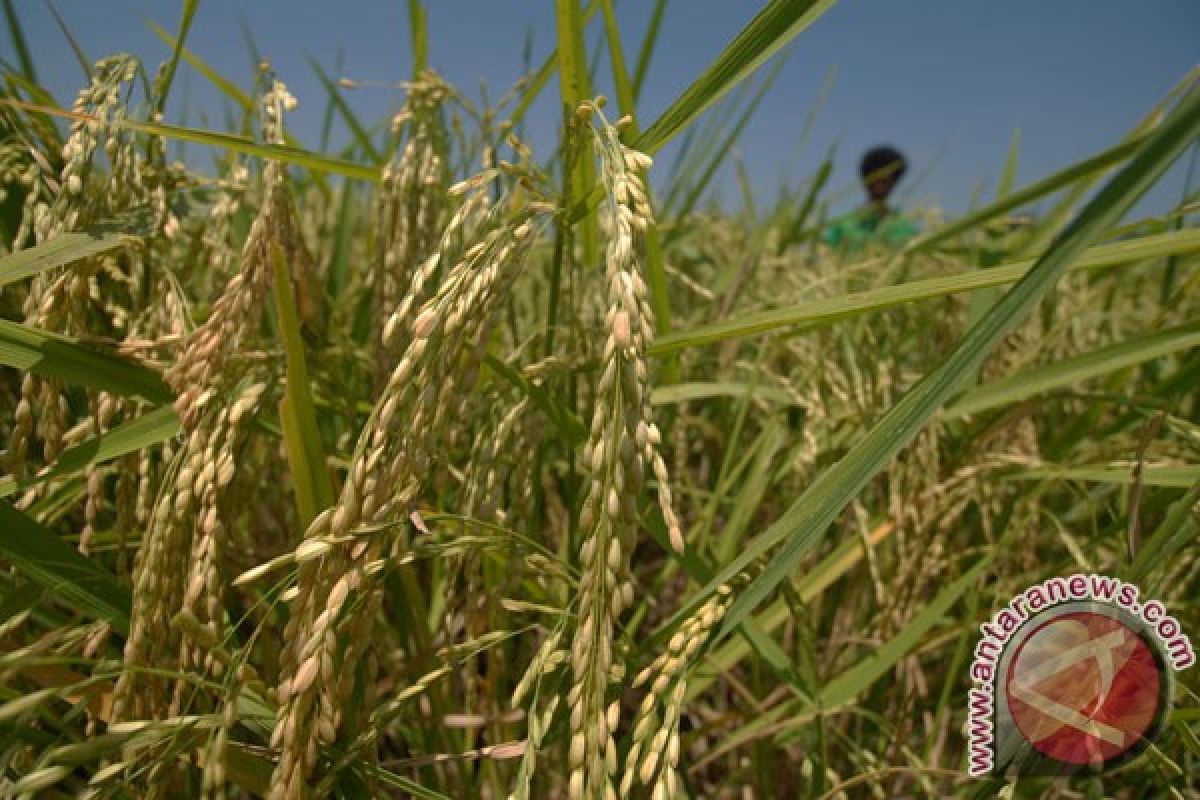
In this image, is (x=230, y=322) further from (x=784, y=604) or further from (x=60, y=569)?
(x=784, y=604)

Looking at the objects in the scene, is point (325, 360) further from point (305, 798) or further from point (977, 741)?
point (977, 741)

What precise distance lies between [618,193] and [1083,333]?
70.4 inches

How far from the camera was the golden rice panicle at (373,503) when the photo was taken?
0.54 meters

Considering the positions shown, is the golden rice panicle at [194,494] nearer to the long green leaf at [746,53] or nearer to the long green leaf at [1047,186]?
the long green leaf at [746,53]

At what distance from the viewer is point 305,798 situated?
0.59 m

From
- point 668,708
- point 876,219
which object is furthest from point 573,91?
point 876,219

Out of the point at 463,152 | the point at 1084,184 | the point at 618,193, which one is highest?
the point at 463,152

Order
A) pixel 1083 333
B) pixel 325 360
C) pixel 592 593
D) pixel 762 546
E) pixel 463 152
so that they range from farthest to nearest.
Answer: pixel 1083 333 → pixel 463 152 → pixel 325 360 → pixel 762 546 → pixel 592 593

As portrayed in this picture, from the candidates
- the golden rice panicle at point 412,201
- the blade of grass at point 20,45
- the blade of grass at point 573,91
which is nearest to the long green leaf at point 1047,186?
the blade of grass at point 573,91

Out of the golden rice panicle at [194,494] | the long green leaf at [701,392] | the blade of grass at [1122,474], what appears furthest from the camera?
the long green leaf at [701,392]

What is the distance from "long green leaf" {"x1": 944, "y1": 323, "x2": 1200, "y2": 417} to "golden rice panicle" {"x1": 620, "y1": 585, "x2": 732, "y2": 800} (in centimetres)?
61

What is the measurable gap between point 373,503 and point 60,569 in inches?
13.9

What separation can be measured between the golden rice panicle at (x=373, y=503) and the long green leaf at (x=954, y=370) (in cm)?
26

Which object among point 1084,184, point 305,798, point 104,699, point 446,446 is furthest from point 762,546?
point 1084,184
